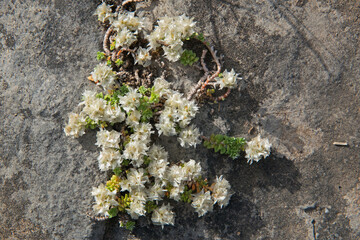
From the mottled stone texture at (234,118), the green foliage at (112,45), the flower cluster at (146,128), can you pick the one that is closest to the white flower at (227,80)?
the flower cluster at (146,128)

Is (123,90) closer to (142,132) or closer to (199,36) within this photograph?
(142,132)

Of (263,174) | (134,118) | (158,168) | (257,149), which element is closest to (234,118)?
(257,149)

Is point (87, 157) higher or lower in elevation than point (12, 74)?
A: lower

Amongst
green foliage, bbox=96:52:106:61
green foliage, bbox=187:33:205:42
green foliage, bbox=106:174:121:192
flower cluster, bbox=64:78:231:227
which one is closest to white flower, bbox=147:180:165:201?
flower cluster, bbox=64:78:231:227

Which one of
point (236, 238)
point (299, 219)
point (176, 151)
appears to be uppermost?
point (176, 151)

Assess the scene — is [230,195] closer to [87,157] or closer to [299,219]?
[299,219]

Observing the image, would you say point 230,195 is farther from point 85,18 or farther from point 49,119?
point 85,18

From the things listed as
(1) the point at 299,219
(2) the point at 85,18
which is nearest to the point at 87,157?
(2) the point at 85,18

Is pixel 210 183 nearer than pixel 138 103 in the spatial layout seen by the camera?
No
